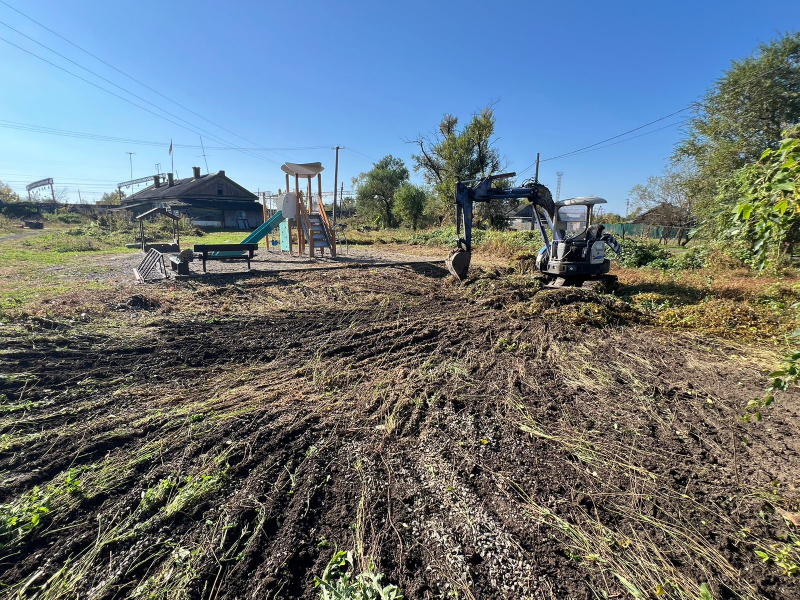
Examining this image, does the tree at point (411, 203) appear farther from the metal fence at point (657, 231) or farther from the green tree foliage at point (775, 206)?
the green tree foliage at point (775, 206)

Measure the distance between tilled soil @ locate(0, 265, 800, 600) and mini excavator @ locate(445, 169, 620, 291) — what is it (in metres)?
3.07

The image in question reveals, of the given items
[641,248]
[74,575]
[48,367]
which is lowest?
[74,575]

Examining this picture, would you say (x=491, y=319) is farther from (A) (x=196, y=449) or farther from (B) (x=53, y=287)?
(B) (x=53, y=287)

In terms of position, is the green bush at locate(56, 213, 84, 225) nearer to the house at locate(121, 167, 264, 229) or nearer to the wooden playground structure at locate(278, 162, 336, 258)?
the house at locate(121, 167, 264, 229)

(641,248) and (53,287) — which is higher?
(641,248)

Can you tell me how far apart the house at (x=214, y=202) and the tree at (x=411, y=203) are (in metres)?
14.0

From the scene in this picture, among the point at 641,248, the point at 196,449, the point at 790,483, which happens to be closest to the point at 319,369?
the point at 196,449

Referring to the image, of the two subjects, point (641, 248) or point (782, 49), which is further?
point (782, 49)

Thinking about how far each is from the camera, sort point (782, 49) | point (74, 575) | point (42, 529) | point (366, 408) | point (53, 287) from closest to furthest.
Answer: point (74, 575)
point (42, 529)
point (366, 408)
point (53, 287)
point (782, 49)

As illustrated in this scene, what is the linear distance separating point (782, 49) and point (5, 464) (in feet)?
80.6

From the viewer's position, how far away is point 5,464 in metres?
2.81

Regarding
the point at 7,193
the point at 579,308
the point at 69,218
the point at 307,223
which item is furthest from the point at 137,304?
the point at 7,193

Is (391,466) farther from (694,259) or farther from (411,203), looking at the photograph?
(411,203)

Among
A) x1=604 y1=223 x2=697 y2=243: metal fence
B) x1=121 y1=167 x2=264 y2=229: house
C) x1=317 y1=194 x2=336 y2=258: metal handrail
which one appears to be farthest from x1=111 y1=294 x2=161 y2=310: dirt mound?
x1=121 y1=167 x2=264 y2=229: house
